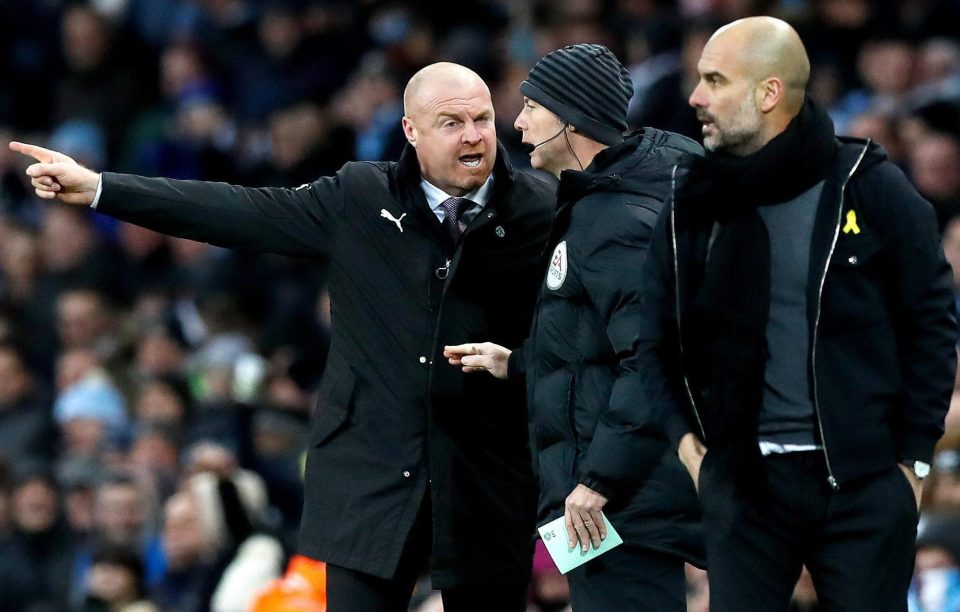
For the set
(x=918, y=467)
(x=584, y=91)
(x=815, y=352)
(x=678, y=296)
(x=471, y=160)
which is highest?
(x=584, y=91)

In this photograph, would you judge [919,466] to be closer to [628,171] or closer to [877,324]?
[877,324]

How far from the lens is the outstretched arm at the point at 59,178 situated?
4.73m

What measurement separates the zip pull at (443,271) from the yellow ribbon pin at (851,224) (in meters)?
1.28

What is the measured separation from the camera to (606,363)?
4277 mm

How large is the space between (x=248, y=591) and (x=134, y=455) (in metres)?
2.38

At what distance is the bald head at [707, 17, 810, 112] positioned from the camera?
389 centimetres

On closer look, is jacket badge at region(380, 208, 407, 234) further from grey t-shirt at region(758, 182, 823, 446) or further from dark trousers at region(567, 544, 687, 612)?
grey t-shirt at region(758, 182, 823, 446)

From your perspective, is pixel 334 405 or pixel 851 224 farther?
pixel 334 405

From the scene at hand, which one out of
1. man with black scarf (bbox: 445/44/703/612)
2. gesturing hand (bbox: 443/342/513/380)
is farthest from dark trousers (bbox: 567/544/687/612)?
gesturing hand (bbox: 443/342/513/380)

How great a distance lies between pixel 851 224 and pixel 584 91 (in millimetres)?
834

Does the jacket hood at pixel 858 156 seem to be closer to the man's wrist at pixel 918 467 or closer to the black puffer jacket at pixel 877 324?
the black puffer jacket at pixel 877 324

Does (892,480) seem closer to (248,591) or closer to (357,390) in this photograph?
(357,390)

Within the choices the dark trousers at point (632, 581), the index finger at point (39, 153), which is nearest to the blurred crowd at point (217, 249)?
the dark trousers at point (632, 581)

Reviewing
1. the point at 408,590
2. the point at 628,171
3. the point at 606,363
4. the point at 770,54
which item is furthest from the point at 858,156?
the point at 408,590
